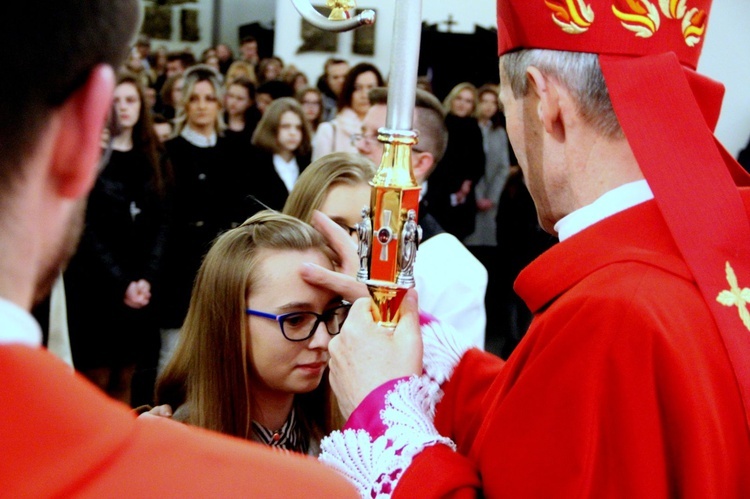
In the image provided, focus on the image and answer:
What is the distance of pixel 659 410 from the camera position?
149 cm

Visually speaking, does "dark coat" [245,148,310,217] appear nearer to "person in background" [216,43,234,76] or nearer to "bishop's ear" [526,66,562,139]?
"bishop's ear" [526,66,562,139]

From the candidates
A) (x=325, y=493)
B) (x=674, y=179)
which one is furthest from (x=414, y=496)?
(x=325, y=493)

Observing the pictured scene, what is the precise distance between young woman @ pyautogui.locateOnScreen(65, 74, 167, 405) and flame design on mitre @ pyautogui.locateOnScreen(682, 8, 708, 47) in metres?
2.84

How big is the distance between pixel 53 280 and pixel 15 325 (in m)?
0.09

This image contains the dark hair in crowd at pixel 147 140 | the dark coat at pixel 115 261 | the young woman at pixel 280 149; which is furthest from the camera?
the young woman at pixel 280 149

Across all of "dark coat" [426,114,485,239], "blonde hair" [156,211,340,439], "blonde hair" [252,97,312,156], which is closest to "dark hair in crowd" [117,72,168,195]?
"blonde hair" [252,97,312,156]

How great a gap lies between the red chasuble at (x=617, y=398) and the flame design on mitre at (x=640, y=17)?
0.98ft

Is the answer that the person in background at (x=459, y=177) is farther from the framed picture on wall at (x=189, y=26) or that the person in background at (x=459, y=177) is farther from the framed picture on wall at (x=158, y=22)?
the framed picture on wall at (x=189, y=26)

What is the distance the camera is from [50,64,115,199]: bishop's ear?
2.69 ft

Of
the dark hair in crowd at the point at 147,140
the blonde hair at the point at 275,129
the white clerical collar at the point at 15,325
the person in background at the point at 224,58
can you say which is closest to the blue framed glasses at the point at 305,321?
the white clerical collar at the point at 15,325

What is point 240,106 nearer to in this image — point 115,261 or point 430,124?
point 115,261

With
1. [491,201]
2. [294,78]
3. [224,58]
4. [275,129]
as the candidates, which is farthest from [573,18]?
[224,58]

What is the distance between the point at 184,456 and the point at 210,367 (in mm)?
1380

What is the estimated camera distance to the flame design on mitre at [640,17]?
68.5 inches
